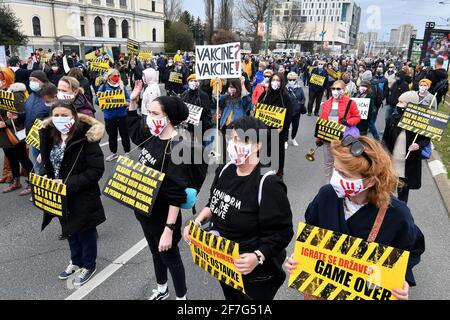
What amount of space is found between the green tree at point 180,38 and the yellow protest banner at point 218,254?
66.5m

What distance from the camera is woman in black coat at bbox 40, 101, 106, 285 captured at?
136 inches

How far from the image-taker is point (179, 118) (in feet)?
10.2

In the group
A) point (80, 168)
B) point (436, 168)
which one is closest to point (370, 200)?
point (80, 168)

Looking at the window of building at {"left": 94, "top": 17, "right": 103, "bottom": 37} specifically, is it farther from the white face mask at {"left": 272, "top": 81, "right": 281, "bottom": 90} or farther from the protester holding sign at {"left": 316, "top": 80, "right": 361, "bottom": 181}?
the protester holding sign at {"left": 316, "top": 80, "right": 361, "bottom": 181}

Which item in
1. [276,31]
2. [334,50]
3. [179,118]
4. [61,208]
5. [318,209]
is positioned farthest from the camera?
[276,31]

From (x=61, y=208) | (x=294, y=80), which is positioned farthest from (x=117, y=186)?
(x=294, y=80)

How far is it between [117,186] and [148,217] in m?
0.39

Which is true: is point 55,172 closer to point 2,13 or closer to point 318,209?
point 318,209

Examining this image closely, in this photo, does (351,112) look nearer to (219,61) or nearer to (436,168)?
(219,61)

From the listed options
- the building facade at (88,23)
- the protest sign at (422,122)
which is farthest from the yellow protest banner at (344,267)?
the building facade at (88,23)

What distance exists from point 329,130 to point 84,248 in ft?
13.1

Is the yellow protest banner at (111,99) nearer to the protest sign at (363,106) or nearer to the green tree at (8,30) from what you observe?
the protest sign at (363,106)

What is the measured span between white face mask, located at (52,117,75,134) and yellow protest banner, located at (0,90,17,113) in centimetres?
284

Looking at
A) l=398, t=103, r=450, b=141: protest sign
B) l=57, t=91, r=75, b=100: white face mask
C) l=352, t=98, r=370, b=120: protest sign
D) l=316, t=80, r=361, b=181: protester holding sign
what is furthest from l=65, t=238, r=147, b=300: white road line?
l=352, t=98, r=370, b=120: protest sign
